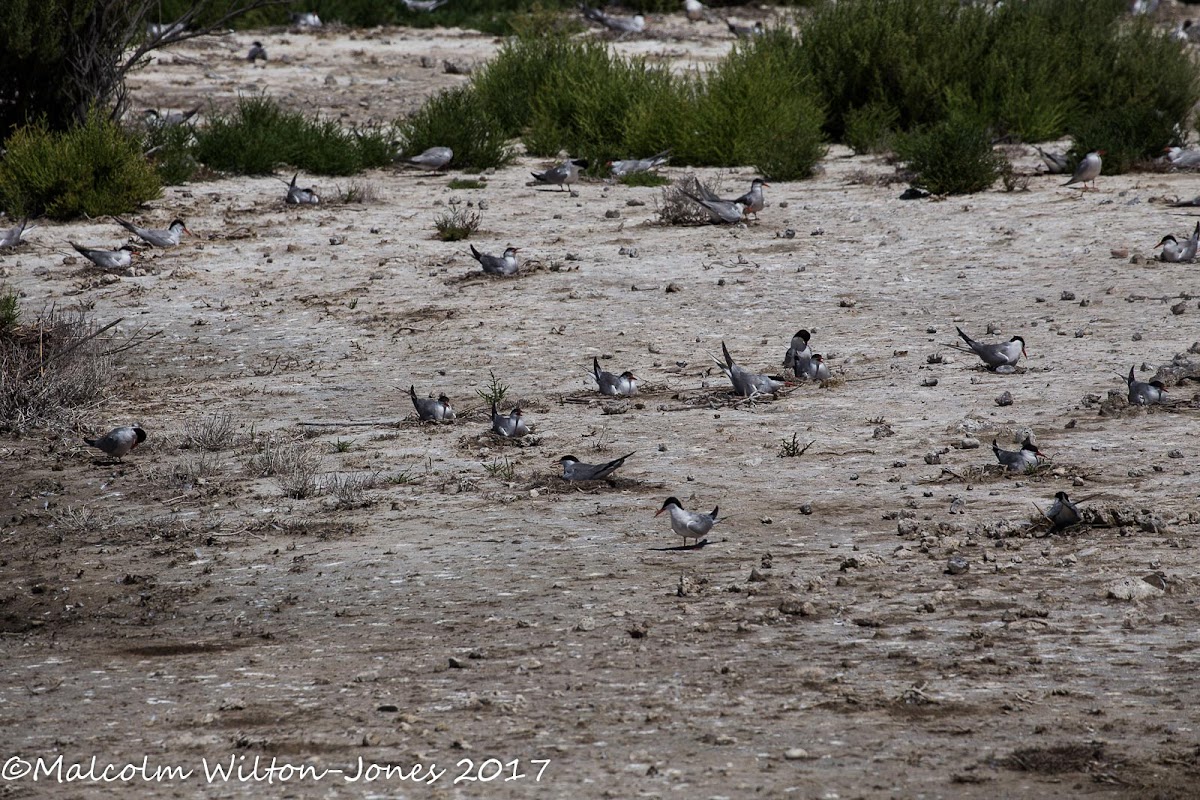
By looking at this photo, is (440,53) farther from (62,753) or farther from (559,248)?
(62,753)

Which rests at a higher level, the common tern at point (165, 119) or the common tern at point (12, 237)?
the common tern at point (165, 119)

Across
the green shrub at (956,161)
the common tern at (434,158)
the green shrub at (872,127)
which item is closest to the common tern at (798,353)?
the green shrub at (956,161)

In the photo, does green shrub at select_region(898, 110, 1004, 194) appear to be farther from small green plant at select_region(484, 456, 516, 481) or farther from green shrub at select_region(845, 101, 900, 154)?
small green plant at select_region(484, 456, 516, 481)

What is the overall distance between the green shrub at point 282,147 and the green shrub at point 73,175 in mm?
1956

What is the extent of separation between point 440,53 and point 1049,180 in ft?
43.7

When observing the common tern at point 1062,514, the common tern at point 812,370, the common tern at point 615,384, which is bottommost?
the common tern at point 615,384

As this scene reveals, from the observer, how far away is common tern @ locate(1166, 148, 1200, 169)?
14568mm

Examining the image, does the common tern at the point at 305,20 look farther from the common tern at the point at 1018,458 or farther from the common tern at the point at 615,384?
the common tern at the point at 1018,458

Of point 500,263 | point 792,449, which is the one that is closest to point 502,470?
point 792,449

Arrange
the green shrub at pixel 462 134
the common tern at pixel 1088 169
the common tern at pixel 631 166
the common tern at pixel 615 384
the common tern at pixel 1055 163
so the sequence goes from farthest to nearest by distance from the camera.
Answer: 1. the green shrub at pixel 462 134
2. the common tern at pixel 631 166
3. the common tern at pixel 1055 163
4. the common tern at pixel 1088 169
5. the common tern at pixel 615 384

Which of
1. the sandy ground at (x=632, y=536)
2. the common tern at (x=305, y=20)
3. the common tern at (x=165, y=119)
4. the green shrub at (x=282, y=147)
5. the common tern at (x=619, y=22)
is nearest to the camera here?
the sandy ground at (x=632, y=536)

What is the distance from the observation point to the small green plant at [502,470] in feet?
23.6

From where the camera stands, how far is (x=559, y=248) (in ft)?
41.6

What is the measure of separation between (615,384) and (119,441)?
2816mm
